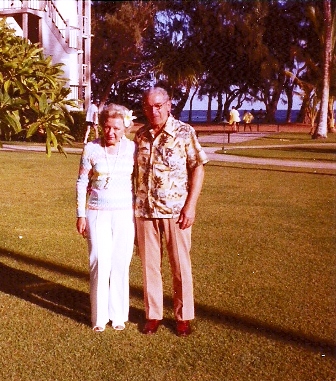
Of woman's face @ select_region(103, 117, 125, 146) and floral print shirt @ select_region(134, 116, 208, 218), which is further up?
woman's face @ select_region(103, 117, 125, 146)

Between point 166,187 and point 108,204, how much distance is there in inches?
16.5

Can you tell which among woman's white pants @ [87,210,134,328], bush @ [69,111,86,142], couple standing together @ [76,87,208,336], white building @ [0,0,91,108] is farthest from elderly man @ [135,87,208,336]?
bush @ [69,111,86,142]

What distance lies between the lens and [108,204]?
14.0ft

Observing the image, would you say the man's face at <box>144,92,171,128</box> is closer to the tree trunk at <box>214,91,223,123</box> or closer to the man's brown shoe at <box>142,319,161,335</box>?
the man's brown shoe at <box>142,319,161,335</box>

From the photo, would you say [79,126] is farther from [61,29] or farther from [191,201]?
[191,201]

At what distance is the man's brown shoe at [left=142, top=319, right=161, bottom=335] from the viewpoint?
177 inches

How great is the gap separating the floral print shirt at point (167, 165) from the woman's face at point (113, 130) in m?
0.15

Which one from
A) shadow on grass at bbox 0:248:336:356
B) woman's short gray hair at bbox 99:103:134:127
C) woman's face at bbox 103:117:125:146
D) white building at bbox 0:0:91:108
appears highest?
white building at bbox 0:0:91:108

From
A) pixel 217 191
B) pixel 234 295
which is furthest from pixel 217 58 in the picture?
pixel 234 295

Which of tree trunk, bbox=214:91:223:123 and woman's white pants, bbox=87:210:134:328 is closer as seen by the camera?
woman's white pants, bbox=87:210:134:328

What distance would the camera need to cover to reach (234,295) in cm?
545

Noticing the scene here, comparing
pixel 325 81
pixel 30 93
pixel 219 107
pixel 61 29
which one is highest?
pixel 61 29

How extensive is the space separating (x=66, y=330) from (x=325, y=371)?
1.83m

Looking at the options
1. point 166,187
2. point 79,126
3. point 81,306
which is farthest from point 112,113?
point 79,126
